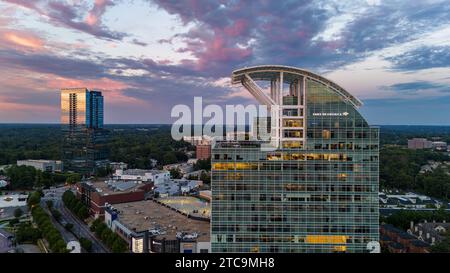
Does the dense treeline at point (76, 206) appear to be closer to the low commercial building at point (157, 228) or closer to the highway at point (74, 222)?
the highway at point (74, 222)

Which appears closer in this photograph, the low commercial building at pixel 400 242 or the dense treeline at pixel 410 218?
the low commercial building at pixel 400 242

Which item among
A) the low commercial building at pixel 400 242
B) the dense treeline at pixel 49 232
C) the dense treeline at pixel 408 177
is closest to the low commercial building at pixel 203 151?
the dense treeline at pixel 408 177

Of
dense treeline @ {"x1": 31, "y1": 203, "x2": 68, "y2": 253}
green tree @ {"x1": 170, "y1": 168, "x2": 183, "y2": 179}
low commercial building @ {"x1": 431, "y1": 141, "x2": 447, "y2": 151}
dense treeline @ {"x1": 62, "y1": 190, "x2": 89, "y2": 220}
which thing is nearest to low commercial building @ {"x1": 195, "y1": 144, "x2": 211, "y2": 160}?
green tree @ {"x1": 170, "y1": 168, "x2": 183, "y2": 179}

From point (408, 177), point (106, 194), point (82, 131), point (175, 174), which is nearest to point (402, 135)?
point (408, 177)

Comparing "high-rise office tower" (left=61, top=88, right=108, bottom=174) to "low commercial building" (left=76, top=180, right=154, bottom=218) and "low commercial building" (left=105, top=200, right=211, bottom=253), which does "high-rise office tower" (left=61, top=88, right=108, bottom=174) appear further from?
"low commercial building" (left=105, top=200, right=211, bottom=253)

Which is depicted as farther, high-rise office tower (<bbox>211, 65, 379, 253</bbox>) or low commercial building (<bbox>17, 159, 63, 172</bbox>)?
low commercial building (<bbox>17, 159, 63, 172</bbox>)
